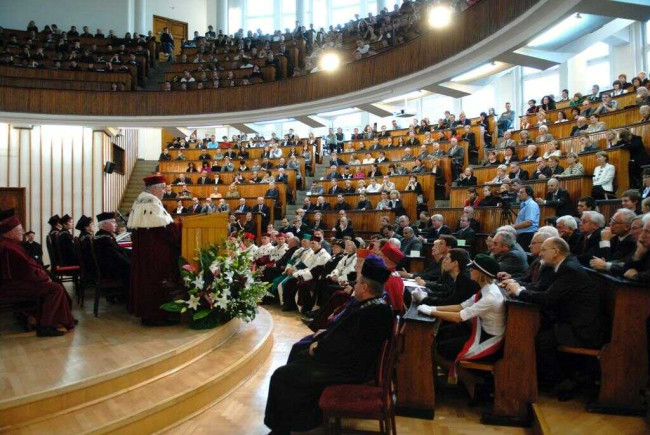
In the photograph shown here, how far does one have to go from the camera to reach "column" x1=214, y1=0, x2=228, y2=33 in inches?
858

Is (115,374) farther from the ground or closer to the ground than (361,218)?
closer to the ground

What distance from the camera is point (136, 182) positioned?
53.8 ft

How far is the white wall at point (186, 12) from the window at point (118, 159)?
7.63 m

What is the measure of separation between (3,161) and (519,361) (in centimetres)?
1388

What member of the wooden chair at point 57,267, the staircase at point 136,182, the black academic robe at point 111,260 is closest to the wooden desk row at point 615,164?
the black academic robe at point 111,260

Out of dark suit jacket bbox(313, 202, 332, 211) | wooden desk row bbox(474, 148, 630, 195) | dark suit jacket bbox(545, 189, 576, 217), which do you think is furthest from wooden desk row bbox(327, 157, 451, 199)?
dark suit jacket bbox(545, 189, 576, 217)

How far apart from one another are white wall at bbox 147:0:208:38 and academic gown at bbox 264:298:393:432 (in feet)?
68.7

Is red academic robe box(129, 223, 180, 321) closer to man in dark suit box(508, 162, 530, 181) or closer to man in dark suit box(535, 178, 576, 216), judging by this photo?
man in dark suit box(535, 178, 576, 216)

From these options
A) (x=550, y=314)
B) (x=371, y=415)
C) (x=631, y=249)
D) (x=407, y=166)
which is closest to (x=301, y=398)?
(x=371, y=415)

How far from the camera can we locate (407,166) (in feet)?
34.8

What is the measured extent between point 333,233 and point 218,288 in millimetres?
5187

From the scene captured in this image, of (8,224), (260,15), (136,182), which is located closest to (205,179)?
(136,182)

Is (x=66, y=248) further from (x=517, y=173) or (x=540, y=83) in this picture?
(x=540, y=83)

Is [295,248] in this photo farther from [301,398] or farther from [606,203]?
[301,398]
